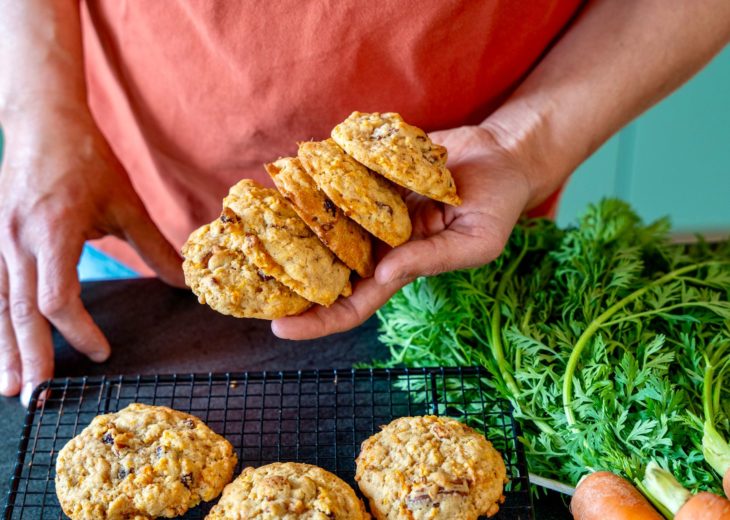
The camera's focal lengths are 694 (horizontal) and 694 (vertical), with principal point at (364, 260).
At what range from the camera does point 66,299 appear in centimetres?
251

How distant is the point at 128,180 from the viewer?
2732 mm

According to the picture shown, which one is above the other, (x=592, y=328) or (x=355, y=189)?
(x=355, y=189)

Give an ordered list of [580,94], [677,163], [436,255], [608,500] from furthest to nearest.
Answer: [677,163] → [580,94] → [436,255] → [608,500]

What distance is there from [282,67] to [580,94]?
3.60ft

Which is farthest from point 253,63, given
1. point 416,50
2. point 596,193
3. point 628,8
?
point 596,193

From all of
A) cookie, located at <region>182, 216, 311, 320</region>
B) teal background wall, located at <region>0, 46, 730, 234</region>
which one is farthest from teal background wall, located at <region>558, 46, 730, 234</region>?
cookie, located at <region>182, 216, 311, 320</region>

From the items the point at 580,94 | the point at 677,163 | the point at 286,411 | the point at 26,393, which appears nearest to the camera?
the point at 286,411

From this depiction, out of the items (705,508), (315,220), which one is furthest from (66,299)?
(705,508)

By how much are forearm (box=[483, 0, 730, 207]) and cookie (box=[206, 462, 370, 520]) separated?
49.9 inches

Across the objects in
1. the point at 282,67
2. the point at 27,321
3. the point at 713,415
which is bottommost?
the point at 27,321

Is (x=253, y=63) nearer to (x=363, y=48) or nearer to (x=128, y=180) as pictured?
(x=363, y=48)

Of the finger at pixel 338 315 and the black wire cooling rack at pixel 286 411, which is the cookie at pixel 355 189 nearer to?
the finger at pixel 338 315

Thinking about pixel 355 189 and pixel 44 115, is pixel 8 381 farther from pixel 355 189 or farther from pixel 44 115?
pixel 355 189

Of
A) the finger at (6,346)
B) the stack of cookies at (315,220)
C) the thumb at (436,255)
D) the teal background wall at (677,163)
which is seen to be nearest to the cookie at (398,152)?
the stack of cookies at (315,220)
